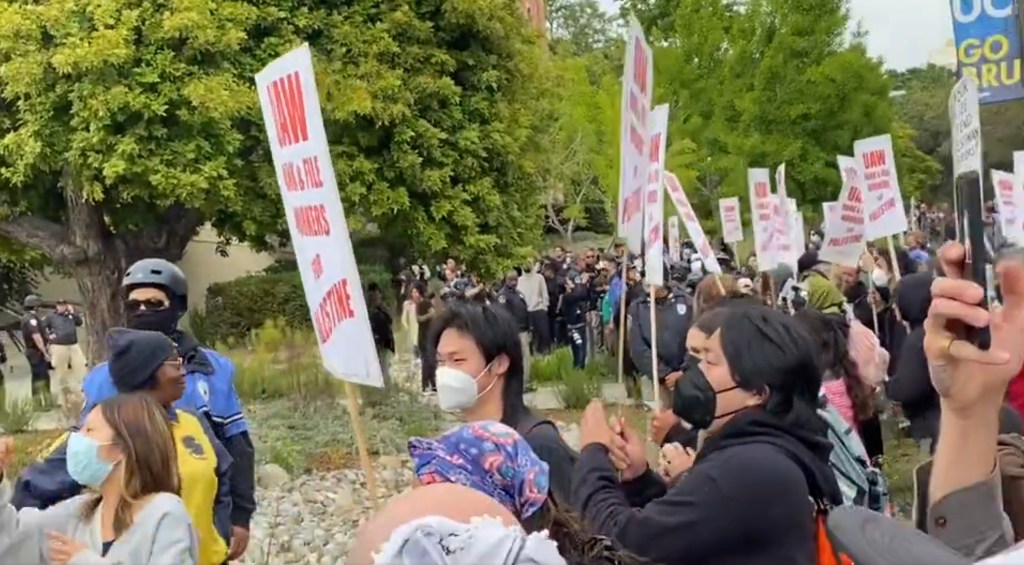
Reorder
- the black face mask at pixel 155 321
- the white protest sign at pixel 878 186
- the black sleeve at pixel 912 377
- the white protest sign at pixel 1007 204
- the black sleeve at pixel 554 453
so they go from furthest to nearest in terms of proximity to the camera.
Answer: the white protest sign at pixel 878 186
the white protest sign at pixel 1007 204
the black sleeve at pixel 912 377
the black face mask at pixel 155 321
the black sleeve at pixel 554 453

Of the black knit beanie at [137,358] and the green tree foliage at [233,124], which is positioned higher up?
the green tree foliage at [233,124]

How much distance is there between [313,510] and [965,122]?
261 inches

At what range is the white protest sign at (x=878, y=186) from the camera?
11.8 meters

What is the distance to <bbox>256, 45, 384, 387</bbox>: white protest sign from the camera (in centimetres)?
444

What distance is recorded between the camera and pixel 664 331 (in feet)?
32.4

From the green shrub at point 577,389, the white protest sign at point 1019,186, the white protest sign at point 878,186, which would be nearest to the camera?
the white protest sign at point 1019,186

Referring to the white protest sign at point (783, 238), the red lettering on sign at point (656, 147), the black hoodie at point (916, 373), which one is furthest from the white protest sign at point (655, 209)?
the white protest sign at point (783, 238)

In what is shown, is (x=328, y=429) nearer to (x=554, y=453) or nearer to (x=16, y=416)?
(x=16, y=416)

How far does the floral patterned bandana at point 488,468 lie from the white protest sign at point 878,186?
9.95m

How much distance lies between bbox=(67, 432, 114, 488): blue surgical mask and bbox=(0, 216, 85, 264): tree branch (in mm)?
12317

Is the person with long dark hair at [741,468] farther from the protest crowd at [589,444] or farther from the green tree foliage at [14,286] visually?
the green tree foliage at [14,286]

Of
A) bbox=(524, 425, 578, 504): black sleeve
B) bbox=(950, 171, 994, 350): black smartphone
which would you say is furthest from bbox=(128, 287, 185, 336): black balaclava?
bbox=(950, 171, 994, 350): black smartphone

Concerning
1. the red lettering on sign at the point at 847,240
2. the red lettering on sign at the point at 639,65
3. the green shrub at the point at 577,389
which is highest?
the red lettering on sign at the point at 639,65

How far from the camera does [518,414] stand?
406 cm
